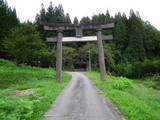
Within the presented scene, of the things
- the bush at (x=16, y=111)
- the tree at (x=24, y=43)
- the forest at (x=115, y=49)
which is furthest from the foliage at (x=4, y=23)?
the bush at (x=16, y=111)

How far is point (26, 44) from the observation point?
25734 millimetres

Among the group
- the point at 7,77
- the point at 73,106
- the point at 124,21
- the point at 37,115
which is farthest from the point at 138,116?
the point at 124,21

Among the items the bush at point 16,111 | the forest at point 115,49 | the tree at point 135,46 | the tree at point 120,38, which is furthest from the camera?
the tree at point 120,38

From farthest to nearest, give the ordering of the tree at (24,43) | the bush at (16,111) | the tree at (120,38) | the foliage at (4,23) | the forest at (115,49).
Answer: the tree at (120,38) < the forest at (115,49) < the foliage at (4,23) < the tree at (24,43) < the bush at (16,111)

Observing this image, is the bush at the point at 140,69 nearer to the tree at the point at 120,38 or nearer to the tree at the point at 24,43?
the tree at the point at 120,38

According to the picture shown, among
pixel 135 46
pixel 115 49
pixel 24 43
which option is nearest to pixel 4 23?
pixel 24 43

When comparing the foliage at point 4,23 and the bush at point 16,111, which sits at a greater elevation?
the foliage at point 4,23

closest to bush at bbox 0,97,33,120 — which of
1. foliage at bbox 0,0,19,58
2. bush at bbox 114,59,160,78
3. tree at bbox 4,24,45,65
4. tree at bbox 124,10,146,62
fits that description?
tree at bbox 4,24,45,65

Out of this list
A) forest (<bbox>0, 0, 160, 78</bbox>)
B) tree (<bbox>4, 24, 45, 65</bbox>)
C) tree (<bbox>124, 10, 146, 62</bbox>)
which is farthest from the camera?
tree (<bbox>124, 10, 146, 62</bbox>)

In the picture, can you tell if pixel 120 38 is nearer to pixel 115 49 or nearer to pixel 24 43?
pixel 115 49

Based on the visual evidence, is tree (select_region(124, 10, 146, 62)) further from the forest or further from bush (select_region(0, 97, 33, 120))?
bush (select_region(0, 97, 33, 120))

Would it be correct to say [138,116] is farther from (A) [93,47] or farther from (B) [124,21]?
(B) [124,21]

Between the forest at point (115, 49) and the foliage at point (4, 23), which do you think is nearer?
the foliage at point (4, 23)

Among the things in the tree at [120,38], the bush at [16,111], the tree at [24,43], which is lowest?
the bush at [16,111]
